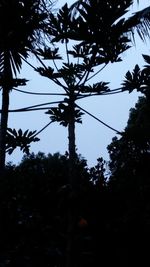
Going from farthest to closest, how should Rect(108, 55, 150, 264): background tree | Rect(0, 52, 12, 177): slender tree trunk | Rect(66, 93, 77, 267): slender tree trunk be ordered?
Rect(0, 52, 12, 177): slender tree trunk < Rect(108, 55, 150, 264): background tree < Rect(66, 93, 77, 267): slender tree trunk

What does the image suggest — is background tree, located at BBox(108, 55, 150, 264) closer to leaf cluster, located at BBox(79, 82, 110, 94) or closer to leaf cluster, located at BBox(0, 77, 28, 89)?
leaf cluster, located at BBox(79, 82, 110, 94)

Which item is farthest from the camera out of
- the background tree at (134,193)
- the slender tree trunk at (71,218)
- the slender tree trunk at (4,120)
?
the slender tree trunk at (4,120)

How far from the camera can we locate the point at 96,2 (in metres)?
3.62

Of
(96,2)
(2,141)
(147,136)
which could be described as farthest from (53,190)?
(96,2)

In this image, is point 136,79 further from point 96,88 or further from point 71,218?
point 71,218

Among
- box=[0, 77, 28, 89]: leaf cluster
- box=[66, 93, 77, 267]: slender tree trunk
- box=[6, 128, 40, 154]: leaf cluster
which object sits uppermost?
box=[0, 77, 28, 89]: leaf cluster

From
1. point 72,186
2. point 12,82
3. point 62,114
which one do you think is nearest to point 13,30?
point 12,82

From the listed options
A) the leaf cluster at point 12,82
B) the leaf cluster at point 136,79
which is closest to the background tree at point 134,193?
the leaf cluster at point 136,79

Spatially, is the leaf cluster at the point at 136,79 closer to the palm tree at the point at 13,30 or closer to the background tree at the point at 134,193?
the background tree at the point at 134,193

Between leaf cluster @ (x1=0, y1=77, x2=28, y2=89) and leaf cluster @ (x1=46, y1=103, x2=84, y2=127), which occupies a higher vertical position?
leaf cluster @ (x1=0, y1=77, x2=28, y2=89)

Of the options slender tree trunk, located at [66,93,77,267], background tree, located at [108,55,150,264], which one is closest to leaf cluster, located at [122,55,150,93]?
background tree, located at [108,55,150,264]

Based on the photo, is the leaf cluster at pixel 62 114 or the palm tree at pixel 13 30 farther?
the palm tree at pixel 13 30

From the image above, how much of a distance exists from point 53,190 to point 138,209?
1.00m

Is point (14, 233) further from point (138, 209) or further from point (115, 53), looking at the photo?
point (115, 53)
